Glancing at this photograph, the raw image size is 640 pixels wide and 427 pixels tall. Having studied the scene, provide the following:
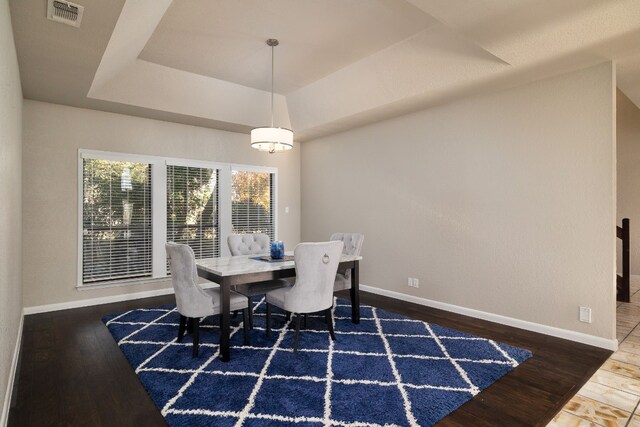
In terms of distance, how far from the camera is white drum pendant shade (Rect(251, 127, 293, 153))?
148 inches

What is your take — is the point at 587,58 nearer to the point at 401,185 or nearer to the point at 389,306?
the point at 401,185

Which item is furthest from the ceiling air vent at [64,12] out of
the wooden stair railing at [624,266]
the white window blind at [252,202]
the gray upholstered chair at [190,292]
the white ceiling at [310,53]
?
the wooden stair railing at [624,266]

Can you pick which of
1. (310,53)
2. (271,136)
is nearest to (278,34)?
(310,53)

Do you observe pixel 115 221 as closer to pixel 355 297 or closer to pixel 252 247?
pixel 252 247

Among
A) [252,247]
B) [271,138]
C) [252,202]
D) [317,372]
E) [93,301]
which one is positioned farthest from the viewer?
[252,202]

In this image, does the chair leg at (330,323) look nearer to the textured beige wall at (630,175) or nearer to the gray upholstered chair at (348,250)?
the gray upholstered chair at (348,250)

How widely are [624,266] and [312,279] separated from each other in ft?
14.3

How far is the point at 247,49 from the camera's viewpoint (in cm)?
385

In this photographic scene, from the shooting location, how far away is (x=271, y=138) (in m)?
3.75

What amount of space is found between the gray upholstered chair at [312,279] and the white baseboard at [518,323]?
6.14 ft

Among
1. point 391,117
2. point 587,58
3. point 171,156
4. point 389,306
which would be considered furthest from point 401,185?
point 171,156

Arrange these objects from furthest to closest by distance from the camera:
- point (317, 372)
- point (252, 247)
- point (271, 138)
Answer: point (252, 247) < point (271, 138) < point (317, 372)

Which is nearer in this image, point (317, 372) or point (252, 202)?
point (317, 372)

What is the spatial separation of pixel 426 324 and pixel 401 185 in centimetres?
190
